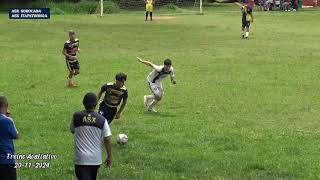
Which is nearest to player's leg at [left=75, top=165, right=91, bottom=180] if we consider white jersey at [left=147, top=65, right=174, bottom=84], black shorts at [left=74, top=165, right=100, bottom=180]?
black shorts at [left=74, top=165, right=100, bottom=180]

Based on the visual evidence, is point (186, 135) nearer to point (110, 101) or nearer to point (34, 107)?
point (110, 101)

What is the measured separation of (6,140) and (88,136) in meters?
1.13

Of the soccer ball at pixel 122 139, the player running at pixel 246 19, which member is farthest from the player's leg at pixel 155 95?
the player running at pixel 246 19

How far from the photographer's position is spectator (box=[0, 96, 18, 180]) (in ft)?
27.9

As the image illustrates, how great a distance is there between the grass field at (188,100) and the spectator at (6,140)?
1.93 meters

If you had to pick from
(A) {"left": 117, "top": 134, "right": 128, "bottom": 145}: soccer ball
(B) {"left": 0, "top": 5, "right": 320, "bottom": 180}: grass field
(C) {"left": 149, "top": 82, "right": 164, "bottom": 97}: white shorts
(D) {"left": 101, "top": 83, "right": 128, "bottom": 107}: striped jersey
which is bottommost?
(B) {"left": 0, "top": 5, "right": 320, "bottom": 180}: grass field

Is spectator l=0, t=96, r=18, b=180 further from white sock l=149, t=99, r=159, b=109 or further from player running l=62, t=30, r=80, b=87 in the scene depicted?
player running l=62, t=30, r=80, b=87

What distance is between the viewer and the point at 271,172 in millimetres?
11008

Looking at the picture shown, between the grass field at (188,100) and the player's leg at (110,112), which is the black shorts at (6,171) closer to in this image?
the grass field at (188,100)

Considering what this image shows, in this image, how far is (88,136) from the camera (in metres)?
8.52

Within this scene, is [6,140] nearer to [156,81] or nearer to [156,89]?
[156,89]

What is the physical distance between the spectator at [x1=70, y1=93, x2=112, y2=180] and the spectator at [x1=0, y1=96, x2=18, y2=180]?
861 millimetres

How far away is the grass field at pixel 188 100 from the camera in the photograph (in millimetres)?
11562

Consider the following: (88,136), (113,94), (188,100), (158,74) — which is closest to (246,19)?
(188,100)
